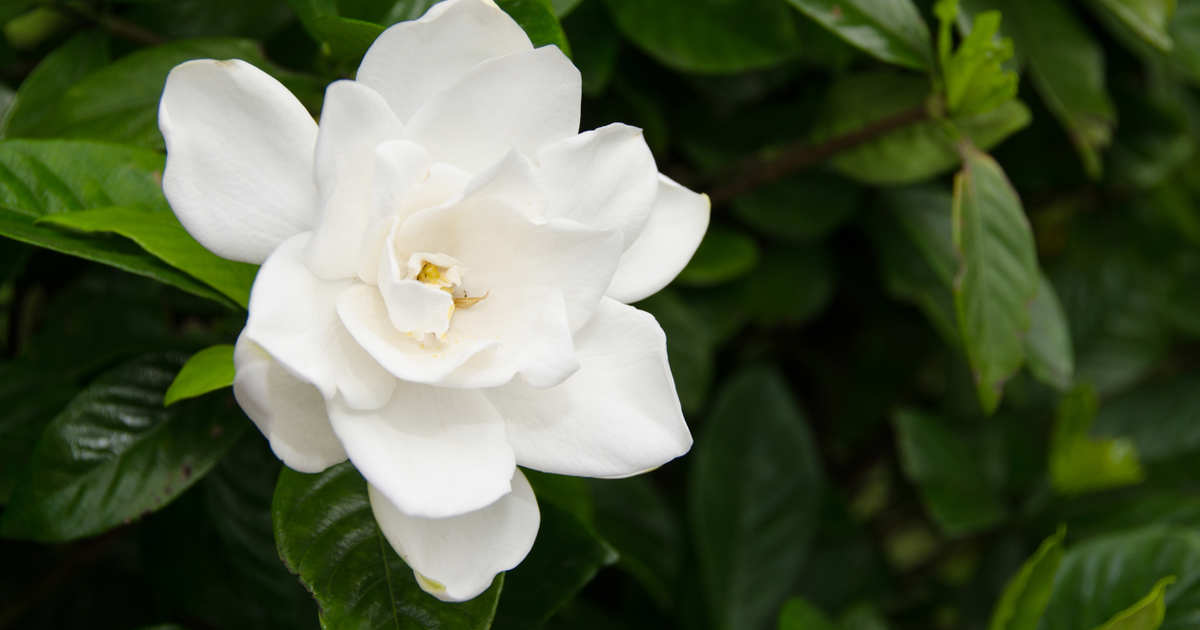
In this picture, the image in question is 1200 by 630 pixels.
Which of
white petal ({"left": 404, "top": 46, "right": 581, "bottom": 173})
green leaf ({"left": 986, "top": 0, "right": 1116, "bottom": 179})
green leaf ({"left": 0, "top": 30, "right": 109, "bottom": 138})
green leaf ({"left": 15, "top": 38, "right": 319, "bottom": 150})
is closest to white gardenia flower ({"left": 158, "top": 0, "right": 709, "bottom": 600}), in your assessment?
white petal ({"left": 404, "top": 46, "right": 581, "bottom": 173})

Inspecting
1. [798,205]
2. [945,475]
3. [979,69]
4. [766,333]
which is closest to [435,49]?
[979,69]

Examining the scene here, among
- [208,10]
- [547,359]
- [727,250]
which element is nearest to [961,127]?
[727,250]

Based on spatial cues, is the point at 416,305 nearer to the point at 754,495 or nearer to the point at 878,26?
the point at 878,26

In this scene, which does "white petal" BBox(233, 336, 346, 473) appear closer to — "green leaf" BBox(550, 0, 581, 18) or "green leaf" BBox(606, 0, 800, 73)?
"green leaf" BBox(550, 0, 581, 18)

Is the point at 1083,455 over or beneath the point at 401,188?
beneath

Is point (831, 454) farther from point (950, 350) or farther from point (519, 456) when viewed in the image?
point (519, 456)

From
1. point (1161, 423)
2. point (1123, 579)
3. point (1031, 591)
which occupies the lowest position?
point (1161, 423)

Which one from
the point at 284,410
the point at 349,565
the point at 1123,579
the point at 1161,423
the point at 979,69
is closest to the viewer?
the point at 284,410

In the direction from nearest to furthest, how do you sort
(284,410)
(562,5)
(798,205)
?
(284,410), (562,5), (798,205)
